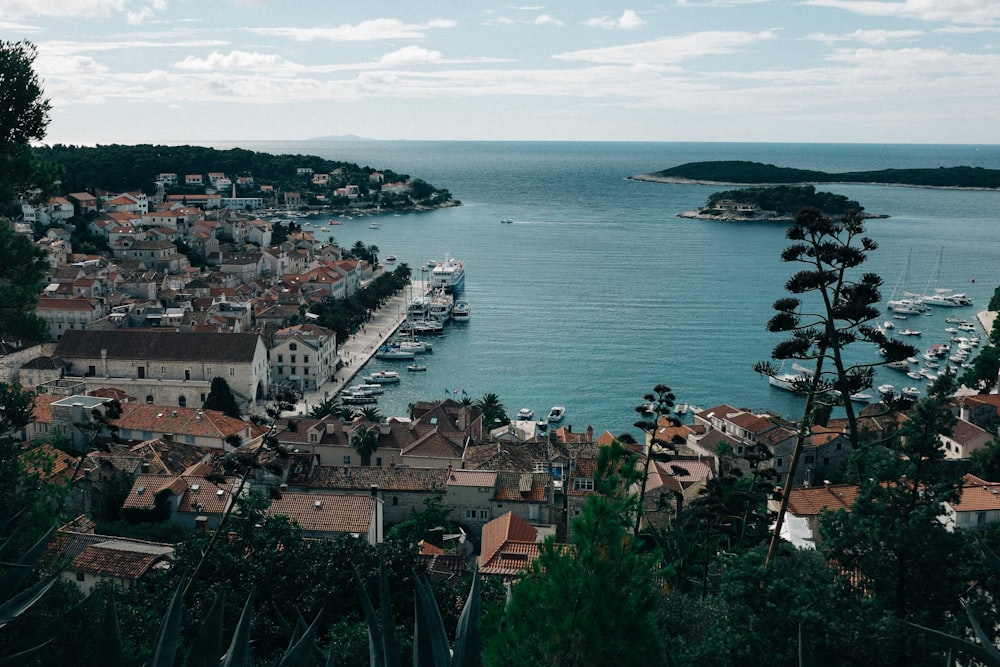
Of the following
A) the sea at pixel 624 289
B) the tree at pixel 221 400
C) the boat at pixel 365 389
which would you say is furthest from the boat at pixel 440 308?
the tree at pixel 221 400

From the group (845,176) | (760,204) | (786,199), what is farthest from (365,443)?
(845,176)

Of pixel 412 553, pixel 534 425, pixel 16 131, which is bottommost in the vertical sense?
pixel 534 425

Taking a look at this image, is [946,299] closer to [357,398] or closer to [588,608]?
[357,398]

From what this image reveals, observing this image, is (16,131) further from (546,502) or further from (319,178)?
(319,178)

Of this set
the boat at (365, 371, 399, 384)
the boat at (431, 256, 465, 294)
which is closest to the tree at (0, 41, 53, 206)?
the boat at (365, 371, 399, 384)

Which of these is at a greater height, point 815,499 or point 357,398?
point 815,499

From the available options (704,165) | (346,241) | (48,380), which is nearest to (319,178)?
(346,241)

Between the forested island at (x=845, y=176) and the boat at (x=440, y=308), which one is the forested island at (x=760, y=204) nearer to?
the forested island at (x=845, y=176)
